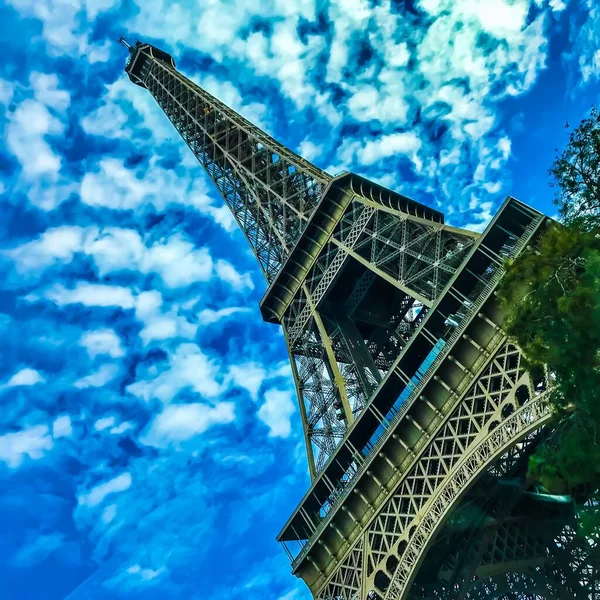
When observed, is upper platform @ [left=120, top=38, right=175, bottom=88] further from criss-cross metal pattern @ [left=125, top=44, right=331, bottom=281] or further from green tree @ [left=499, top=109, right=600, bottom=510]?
green tree @ [left=499, top=109, right=600, bottom=510]

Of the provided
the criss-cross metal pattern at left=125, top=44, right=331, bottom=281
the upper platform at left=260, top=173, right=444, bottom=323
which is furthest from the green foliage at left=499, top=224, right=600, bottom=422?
the criss-cross metal pattern at left=125, top=44, right=331, bottom=281

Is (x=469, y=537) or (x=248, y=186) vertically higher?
(x=248, y=186)

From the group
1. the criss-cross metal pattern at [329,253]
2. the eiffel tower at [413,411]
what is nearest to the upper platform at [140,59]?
the criss-cross metal pattern at [329,253]

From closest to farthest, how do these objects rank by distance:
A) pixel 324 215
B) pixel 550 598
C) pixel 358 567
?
pixel 358 567 → pixel 550 598 → pixel 324 215

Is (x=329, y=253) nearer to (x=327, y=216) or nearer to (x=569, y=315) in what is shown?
(x=327, y=216)

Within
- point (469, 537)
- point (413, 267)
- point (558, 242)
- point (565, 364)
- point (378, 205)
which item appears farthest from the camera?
point (378, 205)

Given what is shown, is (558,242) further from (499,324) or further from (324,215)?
(324,215)

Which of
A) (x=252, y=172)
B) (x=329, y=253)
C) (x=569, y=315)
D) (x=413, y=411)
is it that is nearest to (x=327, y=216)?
(x=329, y=253)

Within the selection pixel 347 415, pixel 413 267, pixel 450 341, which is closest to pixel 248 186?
pixel 413 267
